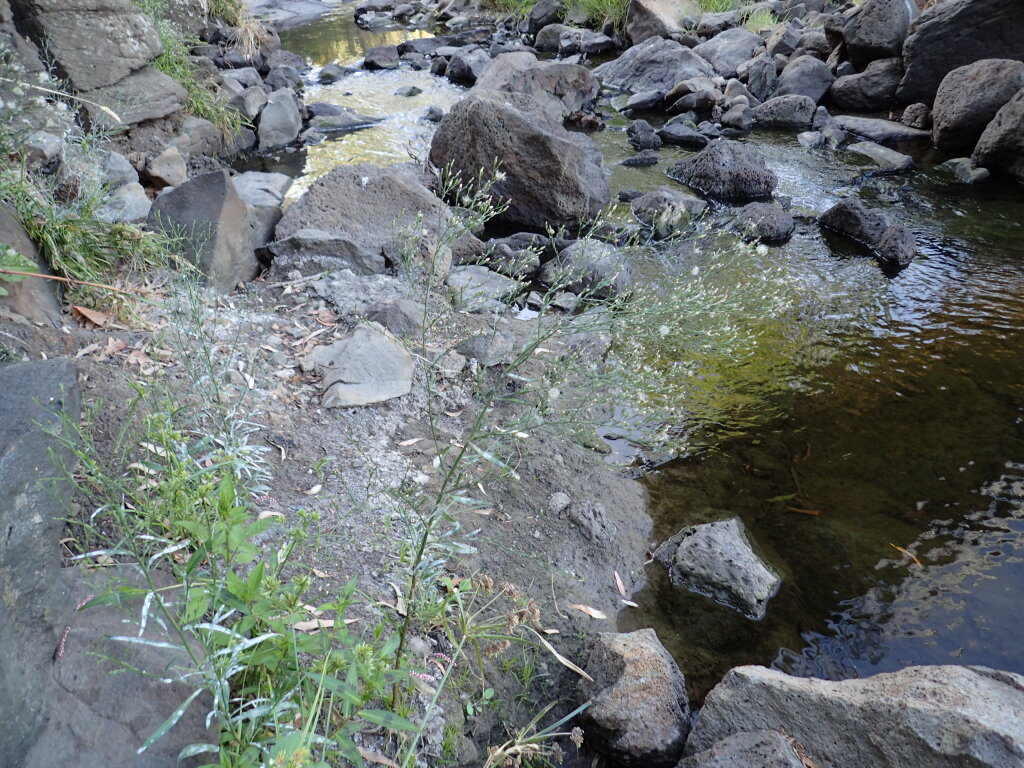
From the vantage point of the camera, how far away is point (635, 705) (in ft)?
8.10

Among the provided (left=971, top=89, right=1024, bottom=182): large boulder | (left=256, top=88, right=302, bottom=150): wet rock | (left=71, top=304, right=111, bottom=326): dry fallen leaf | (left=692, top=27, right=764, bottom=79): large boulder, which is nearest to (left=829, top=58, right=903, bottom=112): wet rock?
(left=692, top=27, right=764, bottom=79): large boulder

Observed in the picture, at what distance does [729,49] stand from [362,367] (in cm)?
1183

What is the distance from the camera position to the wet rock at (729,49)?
1268 cm

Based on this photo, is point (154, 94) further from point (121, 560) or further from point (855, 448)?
point (855, 448)

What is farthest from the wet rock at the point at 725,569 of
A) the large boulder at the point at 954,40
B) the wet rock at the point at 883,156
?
the large boulder at the point at 954,40

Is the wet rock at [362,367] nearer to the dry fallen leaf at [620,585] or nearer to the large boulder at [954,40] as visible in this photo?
the dry fallen leaf at [620,585]

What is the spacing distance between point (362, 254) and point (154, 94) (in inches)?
168

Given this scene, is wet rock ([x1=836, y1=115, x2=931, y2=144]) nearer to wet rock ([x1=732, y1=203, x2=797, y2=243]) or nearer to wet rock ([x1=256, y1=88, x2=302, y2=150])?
wet rock ([x1=732, y1=203, x2=797, y2=243])

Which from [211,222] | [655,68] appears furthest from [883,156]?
[211,222]

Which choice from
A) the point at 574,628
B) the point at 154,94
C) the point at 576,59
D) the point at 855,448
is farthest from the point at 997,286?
the point at 576,59

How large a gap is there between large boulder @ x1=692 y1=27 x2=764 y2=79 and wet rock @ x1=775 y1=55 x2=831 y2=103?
136 cm

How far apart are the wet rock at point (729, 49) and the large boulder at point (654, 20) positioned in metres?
1.00

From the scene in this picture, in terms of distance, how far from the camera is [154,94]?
7652 mm

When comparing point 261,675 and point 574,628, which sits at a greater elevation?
point 261,675
